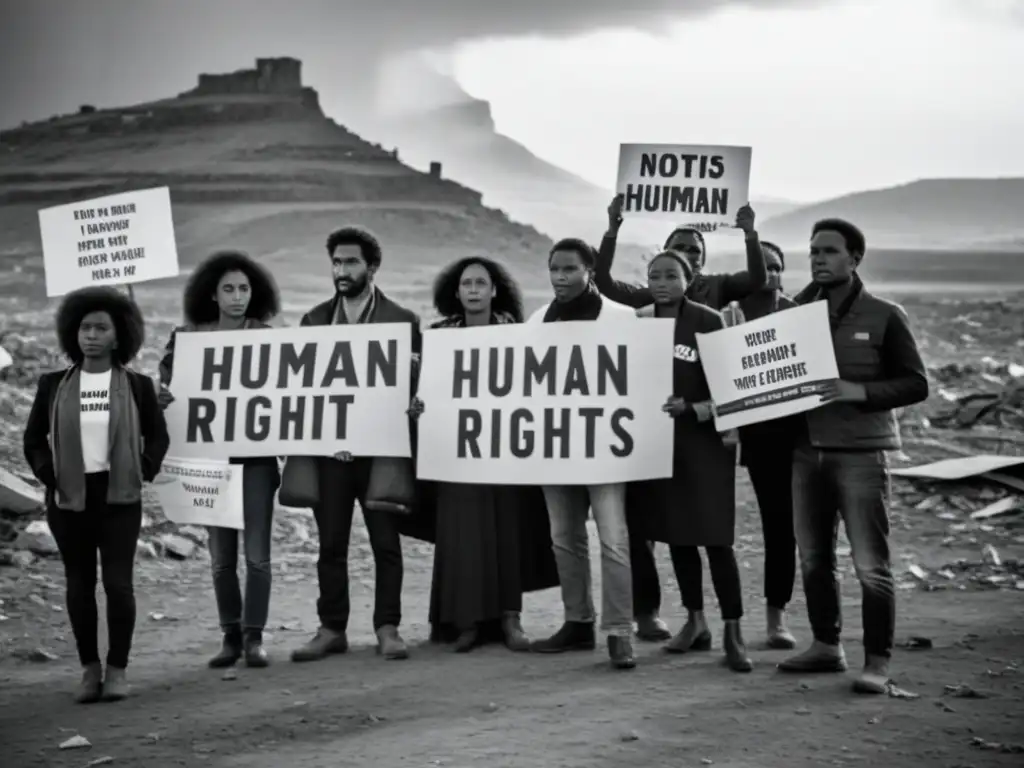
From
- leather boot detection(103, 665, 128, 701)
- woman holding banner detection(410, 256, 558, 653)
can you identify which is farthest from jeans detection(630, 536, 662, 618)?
leather boot detection(103, 665, 128, 701)

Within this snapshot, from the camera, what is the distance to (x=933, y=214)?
2281cm

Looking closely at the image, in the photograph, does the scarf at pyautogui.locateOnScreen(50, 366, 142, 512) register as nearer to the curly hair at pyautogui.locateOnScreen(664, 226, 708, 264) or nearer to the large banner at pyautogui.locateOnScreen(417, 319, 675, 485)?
the large banner at pyautogui.locateOnScreen(417, 319, 675, 485)

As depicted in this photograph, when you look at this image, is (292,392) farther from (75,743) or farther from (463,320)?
(75,743)

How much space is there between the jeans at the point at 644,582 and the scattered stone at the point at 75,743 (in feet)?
8.18

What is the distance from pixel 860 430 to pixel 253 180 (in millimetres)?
Answer: 32968

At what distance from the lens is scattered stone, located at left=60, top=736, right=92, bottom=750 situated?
4.57 meters

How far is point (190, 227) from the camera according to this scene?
33.1 m

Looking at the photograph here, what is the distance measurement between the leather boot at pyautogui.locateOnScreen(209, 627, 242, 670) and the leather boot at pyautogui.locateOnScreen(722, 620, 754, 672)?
82.0 inches

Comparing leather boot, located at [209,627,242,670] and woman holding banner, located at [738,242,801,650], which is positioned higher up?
woman holding banner, located at [738,242,801,650]

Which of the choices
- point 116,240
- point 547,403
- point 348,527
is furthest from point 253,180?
point 547,403

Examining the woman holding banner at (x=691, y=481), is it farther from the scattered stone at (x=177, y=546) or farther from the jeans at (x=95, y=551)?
the scattered stone at (x=177, y=546)

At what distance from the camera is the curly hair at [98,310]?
5301 millimetres

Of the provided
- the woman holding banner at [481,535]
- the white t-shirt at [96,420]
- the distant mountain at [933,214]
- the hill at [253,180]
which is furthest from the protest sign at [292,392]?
the hill at [253,180]

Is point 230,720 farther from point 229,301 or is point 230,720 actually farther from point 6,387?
point 6,387
